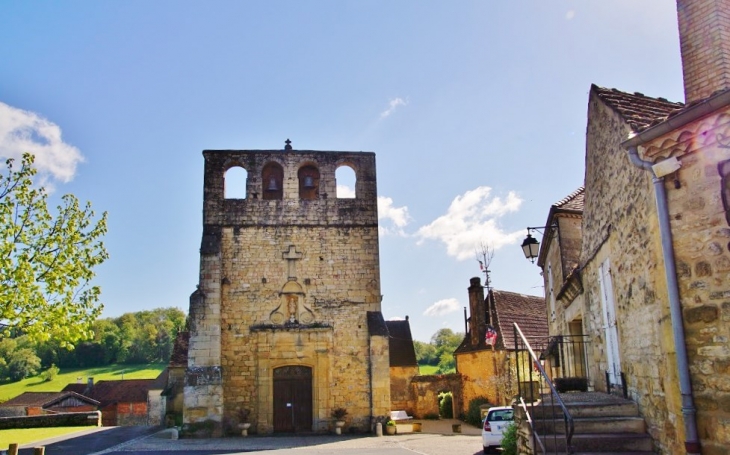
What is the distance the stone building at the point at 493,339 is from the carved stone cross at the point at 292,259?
32.8 feet

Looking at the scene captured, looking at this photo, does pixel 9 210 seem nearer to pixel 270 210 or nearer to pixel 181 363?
pixel 270 210

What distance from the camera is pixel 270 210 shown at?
21.1 m

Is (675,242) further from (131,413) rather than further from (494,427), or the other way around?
(131,413)

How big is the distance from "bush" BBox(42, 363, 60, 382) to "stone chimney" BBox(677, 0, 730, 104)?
83396 millimetres

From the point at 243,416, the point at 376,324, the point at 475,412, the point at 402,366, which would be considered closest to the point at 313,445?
the point at 243,416

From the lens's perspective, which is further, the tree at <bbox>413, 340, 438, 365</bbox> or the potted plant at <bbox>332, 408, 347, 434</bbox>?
the tree at <bbox>413, 340, 438, 365</bbox>

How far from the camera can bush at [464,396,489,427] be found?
26.4 meters

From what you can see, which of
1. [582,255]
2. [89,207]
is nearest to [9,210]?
[89,207]

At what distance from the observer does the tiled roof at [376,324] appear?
66.0 feet

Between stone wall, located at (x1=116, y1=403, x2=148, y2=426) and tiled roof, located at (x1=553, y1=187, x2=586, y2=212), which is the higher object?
tiled roof, located at (x1=553, y1=187, x2=586, y2=212)

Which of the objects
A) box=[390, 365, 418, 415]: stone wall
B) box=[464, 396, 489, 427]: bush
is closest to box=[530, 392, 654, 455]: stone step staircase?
box=[464, 396, 489, 427]: bush

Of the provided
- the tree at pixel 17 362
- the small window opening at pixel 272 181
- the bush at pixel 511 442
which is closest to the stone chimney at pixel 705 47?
the bush at pixel 511 442

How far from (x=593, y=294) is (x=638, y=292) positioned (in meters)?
3.10

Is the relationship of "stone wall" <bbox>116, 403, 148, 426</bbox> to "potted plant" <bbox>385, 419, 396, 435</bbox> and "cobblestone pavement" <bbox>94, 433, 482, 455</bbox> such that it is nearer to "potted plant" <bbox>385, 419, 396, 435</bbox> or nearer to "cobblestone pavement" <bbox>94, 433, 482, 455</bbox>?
"cobblestone pavement" <bbox>94, 433, 482, 455</bbox>
